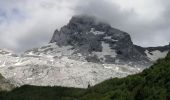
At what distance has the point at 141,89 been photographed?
7835 inches

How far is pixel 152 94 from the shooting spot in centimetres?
18700

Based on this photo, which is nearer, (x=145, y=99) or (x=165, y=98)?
(x=165, y=98)

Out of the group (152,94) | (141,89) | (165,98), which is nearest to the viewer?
(165,98)

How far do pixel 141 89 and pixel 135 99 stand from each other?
14.0 feet

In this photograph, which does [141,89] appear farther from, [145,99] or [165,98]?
[165,98]

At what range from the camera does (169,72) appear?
19525 centimetres

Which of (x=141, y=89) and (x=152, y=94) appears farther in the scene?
(x=141, y=89)

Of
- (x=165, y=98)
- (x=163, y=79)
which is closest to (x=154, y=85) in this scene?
(x=163, y=79)

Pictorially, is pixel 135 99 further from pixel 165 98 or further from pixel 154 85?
pixel 165 98

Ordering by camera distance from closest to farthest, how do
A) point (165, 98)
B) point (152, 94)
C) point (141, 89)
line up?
point (165, 98), point (152, 94), point (141, 89)

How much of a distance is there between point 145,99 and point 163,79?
12.8m

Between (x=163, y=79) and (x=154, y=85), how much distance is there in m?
3.94

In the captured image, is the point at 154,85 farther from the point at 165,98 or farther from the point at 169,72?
the point at 165,98

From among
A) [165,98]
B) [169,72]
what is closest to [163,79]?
[169,72]
